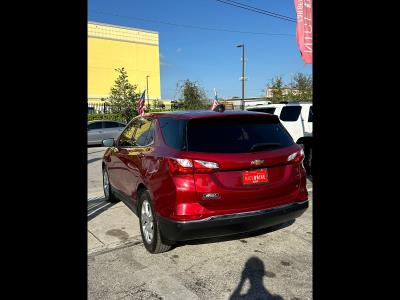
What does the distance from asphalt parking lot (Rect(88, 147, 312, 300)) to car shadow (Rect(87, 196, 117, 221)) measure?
82 cm

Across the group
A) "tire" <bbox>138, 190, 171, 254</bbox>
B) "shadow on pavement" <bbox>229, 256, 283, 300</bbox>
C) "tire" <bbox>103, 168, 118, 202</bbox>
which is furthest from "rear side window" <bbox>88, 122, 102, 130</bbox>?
"shadow on pavement" <bbox>229, 256, 283, 300</bbox>

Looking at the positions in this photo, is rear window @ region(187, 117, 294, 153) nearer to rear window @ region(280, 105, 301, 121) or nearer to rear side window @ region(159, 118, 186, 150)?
rear side window @ region(159, 118, 186, 150)

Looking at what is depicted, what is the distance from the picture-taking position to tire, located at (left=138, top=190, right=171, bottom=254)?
398 centimetres

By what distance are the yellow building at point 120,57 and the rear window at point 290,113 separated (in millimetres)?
55022

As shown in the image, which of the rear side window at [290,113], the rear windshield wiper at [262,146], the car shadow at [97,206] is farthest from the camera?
the rear side window at [290,113]

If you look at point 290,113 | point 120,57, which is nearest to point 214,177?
point 290,113

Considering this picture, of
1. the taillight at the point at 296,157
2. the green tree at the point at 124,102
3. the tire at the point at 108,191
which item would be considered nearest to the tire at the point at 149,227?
the taillight at the point at 296,157

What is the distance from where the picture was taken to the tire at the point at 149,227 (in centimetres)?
398

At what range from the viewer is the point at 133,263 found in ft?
12.7

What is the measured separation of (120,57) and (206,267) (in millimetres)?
68345

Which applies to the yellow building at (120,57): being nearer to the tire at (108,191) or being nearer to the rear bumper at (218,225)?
the tire at (108,191)
